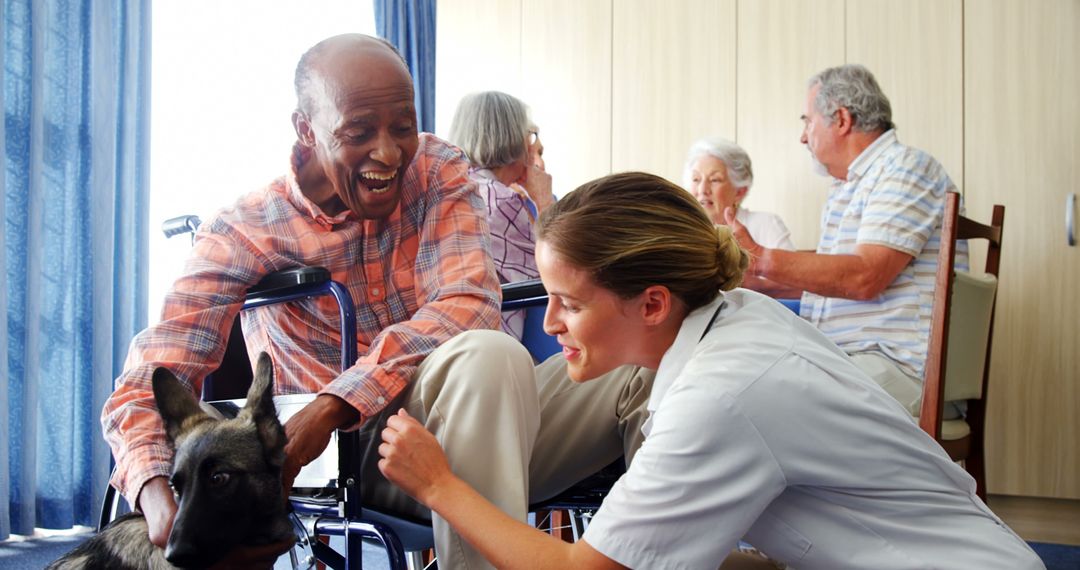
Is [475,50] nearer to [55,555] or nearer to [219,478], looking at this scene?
[55,555]

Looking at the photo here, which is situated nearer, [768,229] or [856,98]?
[856,98]

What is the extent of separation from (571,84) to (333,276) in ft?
10.5

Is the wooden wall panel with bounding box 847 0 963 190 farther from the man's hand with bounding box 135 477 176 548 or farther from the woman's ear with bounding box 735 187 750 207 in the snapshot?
the man's hand with bounding box 135 477 176 548

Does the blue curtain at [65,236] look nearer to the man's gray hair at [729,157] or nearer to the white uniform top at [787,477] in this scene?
the man's gray hair at [729,157]

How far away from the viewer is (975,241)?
365 cm

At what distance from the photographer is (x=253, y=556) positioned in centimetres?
110

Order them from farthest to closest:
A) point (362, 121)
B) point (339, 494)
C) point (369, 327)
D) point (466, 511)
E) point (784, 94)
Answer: point (784, 94) < point (369, 327) < point (362, 121) < point (339, 494) < point (466, 511)

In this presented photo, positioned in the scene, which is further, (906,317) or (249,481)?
(906,317)

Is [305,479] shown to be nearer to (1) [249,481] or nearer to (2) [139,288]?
(1) [249,481]

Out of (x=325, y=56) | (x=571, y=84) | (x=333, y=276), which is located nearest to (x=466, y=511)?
(x=333, y=276)

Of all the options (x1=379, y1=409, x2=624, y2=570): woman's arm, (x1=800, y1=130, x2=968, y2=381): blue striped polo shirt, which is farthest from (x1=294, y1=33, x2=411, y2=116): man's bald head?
(x1=800, y1=130, x2=968, y2=381): blue striped polo shirt

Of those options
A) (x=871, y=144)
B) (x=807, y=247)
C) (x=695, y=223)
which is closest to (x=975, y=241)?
(x=807, y=247)

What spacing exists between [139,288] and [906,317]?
2.73 m

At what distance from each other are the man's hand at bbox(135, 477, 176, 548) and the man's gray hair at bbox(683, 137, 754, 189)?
118 inches
